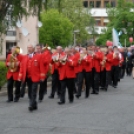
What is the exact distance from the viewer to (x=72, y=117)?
13219 mm

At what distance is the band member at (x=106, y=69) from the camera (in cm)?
2178

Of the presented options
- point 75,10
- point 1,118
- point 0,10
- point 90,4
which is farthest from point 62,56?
point 90,4

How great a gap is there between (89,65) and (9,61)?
3.07 metres

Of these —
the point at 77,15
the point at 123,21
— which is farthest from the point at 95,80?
the point at 77,15

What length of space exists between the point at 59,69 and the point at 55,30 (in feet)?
95.7

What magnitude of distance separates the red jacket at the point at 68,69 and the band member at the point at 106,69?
5.07m

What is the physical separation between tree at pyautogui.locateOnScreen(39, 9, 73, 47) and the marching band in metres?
23.2

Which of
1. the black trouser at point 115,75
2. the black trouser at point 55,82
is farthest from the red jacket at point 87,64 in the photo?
the black trouser at point 115,75

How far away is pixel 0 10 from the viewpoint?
22750mm

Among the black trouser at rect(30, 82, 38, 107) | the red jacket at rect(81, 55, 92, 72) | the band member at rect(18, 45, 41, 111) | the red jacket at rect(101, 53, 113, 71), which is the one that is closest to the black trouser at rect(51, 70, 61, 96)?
the red jacket at rect(81, 55, 92, 72)

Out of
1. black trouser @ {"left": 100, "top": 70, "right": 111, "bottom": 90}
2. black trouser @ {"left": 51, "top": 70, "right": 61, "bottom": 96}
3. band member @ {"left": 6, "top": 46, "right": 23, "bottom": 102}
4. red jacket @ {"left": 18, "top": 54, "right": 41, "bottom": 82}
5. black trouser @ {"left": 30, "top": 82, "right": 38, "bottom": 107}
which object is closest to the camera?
black trouser @ {"left": 30, "top": 82, "right": 38, "bottom": 107}

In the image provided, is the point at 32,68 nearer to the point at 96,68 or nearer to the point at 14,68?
the point at 14,68

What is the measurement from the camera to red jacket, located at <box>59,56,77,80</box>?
16562 millimetres

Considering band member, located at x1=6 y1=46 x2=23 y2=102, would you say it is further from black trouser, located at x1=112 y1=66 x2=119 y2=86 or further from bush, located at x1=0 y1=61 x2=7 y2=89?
black trouser, located at x1=112 y1=66 x2=119 y2=86
